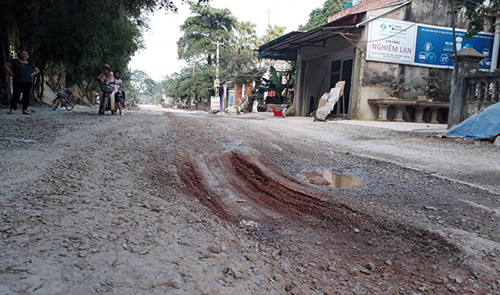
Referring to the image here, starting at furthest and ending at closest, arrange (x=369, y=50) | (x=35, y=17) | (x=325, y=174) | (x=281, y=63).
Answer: (x=281, y=63), (x=369, y=50), (x=35, y=17), (x=325, y=174)

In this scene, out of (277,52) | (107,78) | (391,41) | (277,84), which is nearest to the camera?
(107,78)

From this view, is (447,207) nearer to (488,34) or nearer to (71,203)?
(71,203)

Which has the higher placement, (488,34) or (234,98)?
(488,34)

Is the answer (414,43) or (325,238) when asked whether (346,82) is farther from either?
(325,238)

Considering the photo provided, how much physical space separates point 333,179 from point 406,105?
11.3 meters

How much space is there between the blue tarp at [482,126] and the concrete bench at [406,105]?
6.69 metres

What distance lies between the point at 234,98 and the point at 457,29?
74.1 ft

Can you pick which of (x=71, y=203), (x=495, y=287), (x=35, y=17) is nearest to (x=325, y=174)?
(x=495, y=287)

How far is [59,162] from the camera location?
3744 mm

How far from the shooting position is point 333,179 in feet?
15.4

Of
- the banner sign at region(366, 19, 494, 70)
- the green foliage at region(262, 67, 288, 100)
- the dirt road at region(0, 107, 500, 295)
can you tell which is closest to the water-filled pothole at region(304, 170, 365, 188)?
the dirt road at region(0, 107, 500, 295)

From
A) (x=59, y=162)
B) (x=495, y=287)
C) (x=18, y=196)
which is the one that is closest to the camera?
(x=495, y=287)

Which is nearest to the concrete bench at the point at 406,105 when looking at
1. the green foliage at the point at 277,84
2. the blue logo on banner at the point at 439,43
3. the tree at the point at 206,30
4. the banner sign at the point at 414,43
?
the banner sign at the point at 414,43

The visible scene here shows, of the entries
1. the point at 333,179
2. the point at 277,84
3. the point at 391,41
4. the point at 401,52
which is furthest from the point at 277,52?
the point at 333,179
